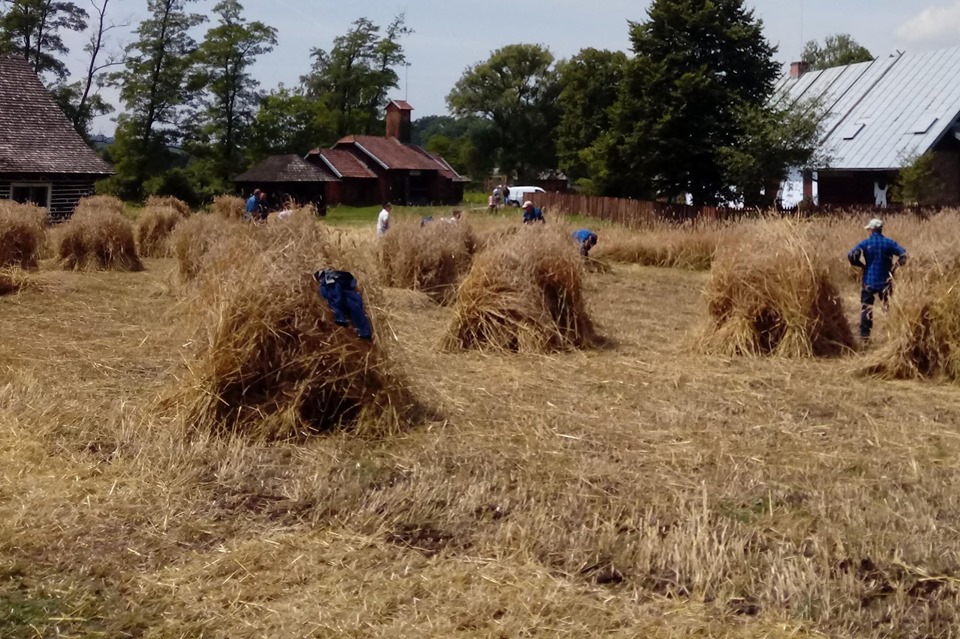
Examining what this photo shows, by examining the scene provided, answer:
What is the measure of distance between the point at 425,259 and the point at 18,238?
680cm

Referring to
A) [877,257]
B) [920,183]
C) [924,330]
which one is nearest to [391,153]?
[920,183]

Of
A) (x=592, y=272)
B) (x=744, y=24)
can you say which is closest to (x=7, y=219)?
(x=592, y=272)

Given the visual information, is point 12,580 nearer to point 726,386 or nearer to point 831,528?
point 831,528

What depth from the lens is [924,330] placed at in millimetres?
9828

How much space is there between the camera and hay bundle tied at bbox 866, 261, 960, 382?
9.63 metres

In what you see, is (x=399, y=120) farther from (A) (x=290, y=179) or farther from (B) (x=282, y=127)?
(A) (x=290, y=179)

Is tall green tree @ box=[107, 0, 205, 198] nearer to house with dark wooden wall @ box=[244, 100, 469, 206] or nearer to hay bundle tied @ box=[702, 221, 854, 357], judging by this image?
house with dark wooden wall @ box=[244, 100, 469, 206]

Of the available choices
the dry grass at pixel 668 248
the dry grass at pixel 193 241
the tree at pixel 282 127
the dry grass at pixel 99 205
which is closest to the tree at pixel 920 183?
the dry grass at pixel 668 248

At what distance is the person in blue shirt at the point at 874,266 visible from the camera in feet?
→ 38.4

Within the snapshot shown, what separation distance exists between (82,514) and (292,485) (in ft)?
3.93

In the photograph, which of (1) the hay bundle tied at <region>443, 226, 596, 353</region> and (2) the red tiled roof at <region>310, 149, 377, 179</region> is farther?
(2) the red tiled roof at <region>310, 149, 377, 179</region>

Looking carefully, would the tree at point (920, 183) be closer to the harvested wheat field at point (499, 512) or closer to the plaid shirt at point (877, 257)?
the plaid shirt at point (877, 257)

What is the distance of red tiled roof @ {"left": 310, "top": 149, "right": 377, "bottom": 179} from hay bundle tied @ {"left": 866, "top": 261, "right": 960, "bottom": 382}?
45.1 metres

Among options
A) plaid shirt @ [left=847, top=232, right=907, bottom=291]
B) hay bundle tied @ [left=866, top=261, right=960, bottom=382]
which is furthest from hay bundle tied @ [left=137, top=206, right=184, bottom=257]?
hay bundle tied @ [left=866, top=261, right=960, bottom=382]
